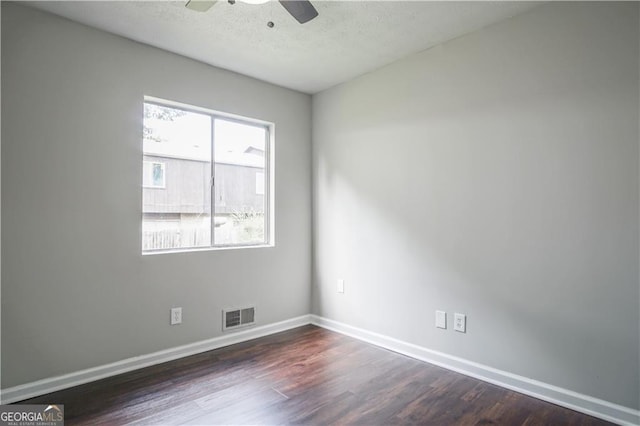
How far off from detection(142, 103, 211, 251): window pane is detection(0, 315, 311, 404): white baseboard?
2.83 ft

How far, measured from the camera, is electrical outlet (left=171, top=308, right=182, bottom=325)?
2.98 metres

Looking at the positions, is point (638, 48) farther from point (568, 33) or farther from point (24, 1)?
point (24, 1)

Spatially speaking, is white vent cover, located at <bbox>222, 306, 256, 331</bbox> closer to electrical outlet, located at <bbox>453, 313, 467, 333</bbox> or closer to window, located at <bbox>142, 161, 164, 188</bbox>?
window, located at <bbox>142, 161, 164, 188</bbox>

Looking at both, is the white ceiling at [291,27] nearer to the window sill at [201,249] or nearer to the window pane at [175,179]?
the window pane at [175,179]

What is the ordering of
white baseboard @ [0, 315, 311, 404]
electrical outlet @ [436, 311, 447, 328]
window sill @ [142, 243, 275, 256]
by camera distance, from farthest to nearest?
1. window sill @ [142, 243, 275, 256]
2. electrical outlet @ [436, 311, 447, 328]
3. white baseboard @ [0, 315, 311, 404]

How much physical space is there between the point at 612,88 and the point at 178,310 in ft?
11.2

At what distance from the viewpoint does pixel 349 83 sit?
11.9 ft

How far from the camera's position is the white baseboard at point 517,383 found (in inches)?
81.1

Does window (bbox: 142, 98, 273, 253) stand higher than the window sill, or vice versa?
window (bbox: 142, 98, 273, 253)

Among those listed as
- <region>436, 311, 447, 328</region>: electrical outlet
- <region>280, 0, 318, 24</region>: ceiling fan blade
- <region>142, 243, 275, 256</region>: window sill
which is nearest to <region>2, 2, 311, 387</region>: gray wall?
<region>142, 243, 275, 256</region>: window sill

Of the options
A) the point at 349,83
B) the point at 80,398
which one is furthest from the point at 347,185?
the point at 80,398

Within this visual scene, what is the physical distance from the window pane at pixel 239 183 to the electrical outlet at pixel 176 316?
0.70 m

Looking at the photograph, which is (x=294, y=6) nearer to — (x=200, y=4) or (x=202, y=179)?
(x=200, y=4)

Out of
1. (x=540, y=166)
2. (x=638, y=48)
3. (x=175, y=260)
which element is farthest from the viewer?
(x=175, y=260)
